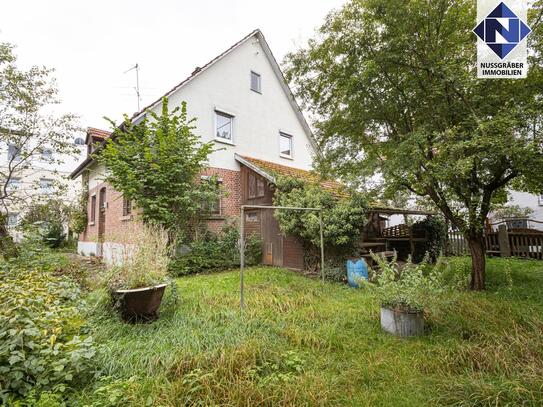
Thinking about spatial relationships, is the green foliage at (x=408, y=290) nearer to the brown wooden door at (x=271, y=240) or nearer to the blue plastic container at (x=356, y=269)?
the blue plastic container at (x=356, y=269)

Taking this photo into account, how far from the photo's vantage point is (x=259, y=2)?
8945mm

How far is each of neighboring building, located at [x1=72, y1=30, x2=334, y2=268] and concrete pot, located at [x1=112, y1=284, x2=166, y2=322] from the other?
5546 mm

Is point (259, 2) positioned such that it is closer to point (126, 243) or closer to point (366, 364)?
point (126, 243)

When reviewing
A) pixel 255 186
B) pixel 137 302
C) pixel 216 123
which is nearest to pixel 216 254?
pixel 255 186

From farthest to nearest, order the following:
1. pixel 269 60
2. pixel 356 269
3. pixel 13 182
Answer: pixel 269 60 < pixel 13 182 < pixel 356 269

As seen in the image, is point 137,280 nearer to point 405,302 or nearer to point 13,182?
point 405,302

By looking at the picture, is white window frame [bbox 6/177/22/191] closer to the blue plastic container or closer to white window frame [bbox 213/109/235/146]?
white window frame [bbox 213/109/235/146]

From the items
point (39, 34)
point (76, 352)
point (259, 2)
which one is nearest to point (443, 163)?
point (76, 352)

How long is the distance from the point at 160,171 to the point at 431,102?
7.32 m

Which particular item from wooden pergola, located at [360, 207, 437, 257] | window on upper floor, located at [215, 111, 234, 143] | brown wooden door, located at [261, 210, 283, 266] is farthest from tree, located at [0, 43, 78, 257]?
wooden pergola, located at [360, 207, 437, 257]

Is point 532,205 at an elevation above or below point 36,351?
above

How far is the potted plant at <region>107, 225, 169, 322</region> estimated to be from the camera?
4.25 m

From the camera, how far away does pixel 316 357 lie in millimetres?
3436

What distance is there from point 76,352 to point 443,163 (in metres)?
5.95
